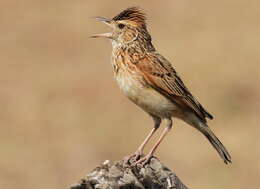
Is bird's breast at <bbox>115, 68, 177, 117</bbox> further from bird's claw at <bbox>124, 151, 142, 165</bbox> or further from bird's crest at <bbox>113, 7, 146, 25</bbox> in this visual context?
bird's claw at <bbox>124, 151, 142, 165</bbox>

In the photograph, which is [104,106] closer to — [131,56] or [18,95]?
[18,95]

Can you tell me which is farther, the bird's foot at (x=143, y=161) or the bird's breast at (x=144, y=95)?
the bird's breast at (x=144, y=95)

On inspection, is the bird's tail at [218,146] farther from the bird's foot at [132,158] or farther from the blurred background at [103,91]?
the blurred background at [103,91]

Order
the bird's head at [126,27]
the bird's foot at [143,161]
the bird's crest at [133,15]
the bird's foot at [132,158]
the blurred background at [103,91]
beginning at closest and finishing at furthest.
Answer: the bird's foot at [143,161] → the bird's foot at [132,158] → the bird's crest at [133,15] → the bird's head at [126,27] → the blurred background at [103,91]

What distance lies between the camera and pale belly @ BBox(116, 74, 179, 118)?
38.7 feet

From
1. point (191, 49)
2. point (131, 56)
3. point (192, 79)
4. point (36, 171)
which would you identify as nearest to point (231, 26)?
point (191, 49)

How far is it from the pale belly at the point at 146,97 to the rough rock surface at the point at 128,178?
1937 mm

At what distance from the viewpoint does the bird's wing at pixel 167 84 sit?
39.1 ft

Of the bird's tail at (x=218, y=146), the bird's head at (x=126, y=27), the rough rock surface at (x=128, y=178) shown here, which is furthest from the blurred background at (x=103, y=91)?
the rough rock surface at (x=128, y=178)

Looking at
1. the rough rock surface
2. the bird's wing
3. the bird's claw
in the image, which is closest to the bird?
the bird's wing

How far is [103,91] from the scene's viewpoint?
900 inches

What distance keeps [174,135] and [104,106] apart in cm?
220

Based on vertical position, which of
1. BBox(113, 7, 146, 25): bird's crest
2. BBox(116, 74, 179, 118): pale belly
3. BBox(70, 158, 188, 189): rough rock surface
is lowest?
BBox(70, 158, 188, 189): rough rock surface

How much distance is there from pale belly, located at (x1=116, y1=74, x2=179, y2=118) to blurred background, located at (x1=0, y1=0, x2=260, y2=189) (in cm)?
580
